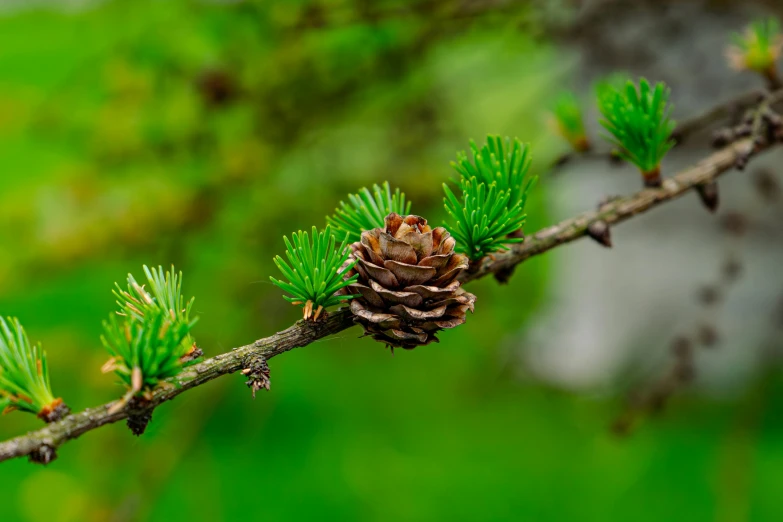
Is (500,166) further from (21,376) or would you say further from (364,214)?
(21,376)

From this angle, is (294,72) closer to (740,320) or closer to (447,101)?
(447,101)

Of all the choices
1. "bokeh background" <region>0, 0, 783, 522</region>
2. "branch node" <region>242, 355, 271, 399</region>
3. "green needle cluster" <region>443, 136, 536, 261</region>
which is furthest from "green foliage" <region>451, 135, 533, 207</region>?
"bokeh background" <region>0, 0, 783, 522</region>

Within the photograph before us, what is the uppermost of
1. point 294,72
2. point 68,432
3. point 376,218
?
point 294,72

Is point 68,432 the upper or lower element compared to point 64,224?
lower

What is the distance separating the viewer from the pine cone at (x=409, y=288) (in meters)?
0.31

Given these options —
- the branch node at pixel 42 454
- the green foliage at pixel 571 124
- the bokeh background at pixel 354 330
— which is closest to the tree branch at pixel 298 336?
the branch node at pixel 42 454

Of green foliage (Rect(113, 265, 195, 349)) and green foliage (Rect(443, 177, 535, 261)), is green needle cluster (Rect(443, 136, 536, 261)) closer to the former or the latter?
green foliage (Rect(443, 177, 535, 261))

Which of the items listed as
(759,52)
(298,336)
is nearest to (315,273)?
(298,336)

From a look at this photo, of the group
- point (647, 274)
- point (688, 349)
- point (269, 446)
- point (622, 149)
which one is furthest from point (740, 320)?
point (622, 149)

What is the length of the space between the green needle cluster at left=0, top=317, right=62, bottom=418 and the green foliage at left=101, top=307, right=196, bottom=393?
35 mm

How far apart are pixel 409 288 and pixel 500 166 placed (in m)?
0.10

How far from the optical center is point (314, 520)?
1.31 metres

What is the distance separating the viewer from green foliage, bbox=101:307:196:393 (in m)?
0.28

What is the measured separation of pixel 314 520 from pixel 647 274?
99 cm
